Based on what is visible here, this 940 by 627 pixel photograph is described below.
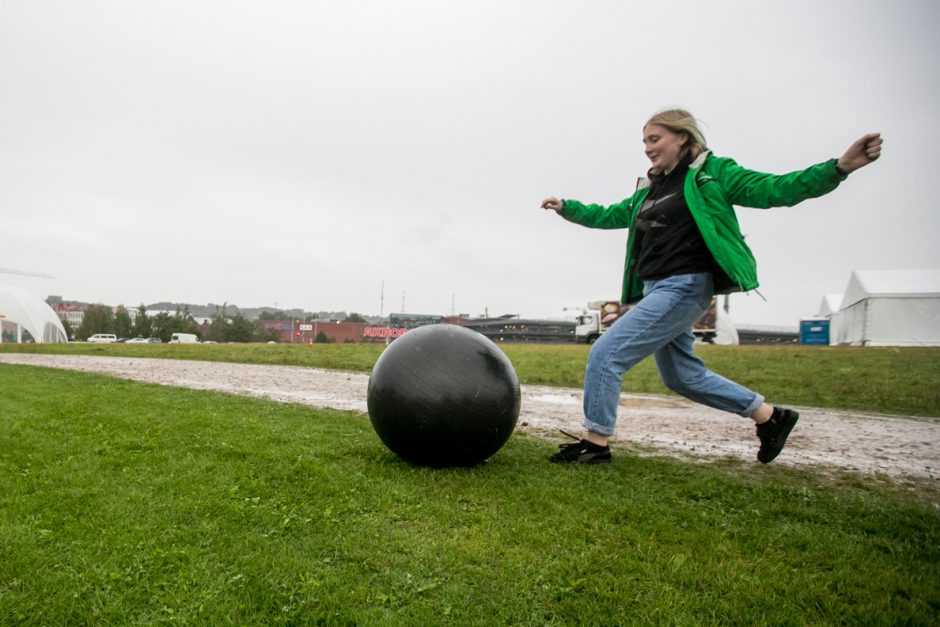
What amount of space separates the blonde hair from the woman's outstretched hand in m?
1.19

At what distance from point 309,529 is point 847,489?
3.64m

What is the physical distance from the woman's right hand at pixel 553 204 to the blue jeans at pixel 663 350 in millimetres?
1143

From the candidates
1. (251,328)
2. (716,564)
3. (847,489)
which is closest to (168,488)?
(716,564)


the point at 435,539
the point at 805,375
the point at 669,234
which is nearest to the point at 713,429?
the point at 669,234

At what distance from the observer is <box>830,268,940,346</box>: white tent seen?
2836 cm

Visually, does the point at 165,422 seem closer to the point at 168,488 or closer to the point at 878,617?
the point at 168,488

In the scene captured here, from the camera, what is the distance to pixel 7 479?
154 inches

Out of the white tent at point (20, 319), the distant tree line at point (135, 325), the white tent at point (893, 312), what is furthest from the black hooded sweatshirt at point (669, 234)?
the distant tree line at point (135, 325)

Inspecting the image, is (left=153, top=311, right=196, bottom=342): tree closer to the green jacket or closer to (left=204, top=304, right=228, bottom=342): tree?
(left=204, top=304, right=228, bottom=342): tree

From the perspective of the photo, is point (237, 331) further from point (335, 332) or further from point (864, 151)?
point (864, 151)

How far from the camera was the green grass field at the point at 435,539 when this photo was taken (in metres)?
2.37

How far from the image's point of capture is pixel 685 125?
4523mm

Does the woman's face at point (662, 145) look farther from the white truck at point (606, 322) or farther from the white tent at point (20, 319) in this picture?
the white tent at point (20, 319)

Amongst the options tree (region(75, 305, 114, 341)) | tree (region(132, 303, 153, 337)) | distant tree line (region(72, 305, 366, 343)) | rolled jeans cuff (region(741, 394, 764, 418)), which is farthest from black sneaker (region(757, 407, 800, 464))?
tree (region(75, 305, 114, 341))
